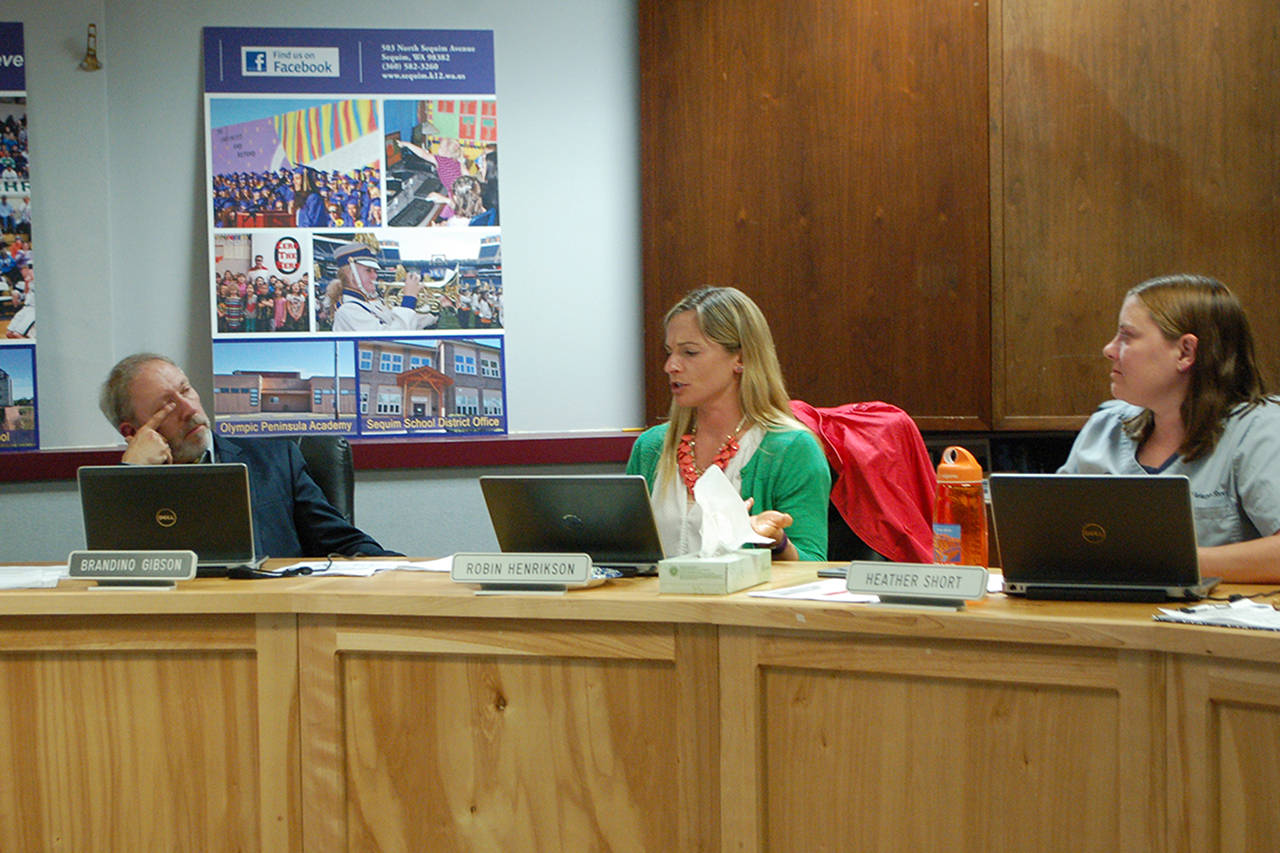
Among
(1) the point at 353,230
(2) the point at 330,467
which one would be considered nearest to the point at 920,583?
(2) the point at 330,467

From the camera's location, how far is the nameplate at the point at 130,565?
1715mm

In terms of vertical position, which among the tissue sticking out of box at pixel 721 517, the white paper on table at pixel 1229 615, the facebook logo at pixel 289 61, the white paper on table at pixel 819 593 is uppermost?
the facebook logo at pixel 289 61

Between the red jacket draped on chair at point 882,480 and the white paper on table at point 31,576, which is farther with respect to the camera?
the red jacket draped on chair at point 882,480

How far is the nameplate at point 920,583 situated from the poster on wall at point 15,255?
2662mm

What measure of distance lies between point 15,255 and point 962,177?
265cm

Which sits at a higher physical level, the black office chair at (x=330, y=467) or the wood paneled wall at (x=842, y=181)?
the wood paneled wall at (x=842, y=181)

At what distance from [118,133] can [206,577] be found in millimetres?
1961

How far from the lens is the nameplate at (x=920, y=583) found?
140cm

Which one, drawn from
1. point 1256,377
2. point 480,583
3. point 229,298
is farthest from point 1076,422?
point 229,298

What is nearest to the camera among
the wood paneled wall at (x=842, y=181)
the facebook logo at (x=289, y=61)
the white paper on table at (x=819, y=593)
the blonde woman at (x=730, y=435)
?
the white paper on table at (x=819, y=593)

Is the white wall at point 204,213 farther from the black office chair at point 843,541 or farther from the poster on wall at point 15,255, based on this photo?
the black office chair at point 843,541

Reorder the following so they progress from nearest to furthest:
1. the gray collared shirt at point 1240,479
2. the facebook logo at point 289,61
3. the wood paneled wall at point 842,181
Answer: the gray collared shirt at point 1240,479 < the wood paneled wall at point 842,181 < the facebook logo at point 289,61

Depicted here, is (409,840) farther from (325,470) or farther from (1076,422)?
(1076,422)

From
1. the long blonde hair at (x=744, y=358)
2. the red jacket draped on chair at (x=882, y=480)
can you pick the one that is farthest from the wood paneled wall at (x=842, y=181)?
the long blonde hair at (x=744, y=358)
